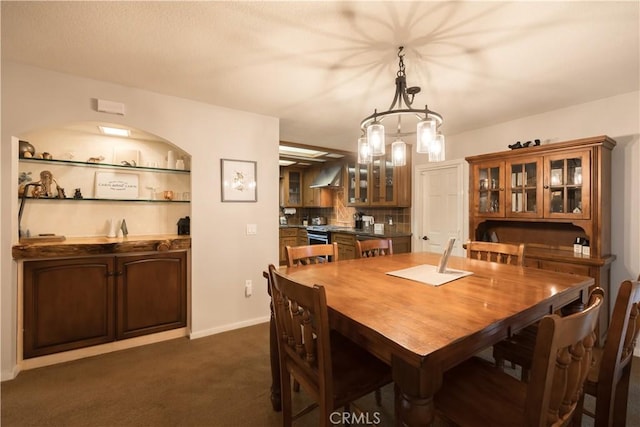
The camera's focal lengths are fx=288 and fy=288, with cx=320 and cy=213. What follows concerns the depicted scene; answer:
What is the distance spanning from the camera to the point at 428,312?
3.86 ft

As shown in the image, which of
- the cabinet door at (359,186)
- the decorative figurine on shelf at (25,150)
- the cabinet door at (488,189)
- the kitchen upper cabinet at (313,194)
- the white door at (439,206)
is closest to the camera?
the decorative figurine on shelf at (25,150)

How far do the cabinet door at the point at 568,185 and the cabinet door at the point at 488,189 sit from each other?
396 mm

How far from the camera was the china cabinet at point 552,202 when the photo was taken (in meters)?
2.48

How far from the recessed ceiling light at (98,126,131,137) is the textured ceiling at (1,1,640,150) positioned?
1.85ft

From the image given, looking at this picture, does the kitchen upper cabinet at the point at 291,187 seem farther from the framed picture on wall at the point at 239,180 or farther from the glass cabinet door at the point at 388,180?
the framed picture on wall at the point at 239,180

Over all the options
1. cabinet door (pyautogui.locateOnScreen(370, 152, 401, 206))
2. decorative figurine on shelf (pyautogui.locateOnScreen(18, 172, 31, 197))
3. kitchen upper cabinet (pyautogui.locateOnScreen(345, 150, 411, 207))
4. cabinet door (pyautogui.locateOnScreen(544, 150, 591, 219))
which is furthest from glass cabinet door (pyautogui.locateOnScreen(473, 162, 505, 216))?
decorative figurine on shelf (pyautogui.locateOnScreen(18, 172, 31, 197))

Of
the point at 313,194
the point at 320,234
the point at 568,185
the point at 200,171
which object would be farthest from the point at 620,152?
the point at 313,194

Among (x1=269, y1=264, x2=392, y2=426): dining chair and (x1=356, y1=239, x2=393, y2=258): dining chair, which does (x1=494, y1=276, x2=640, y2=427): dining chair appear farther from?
(x1=356, y1=239, x2=393, y2=258): dining chair

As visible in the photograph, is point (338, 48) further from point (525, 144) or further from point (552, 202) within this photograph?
point (552, 202)

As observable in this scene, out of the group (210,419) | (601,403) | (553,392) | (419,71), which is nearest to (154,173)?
(210,419)

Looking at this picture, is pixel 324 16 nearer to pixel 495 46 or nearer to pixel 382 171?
pixel 495 46

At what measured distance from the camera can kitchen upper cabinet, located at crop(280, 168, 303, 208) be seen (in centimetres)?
A: 664

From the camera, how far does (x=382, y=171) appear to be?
4582 millimetres
